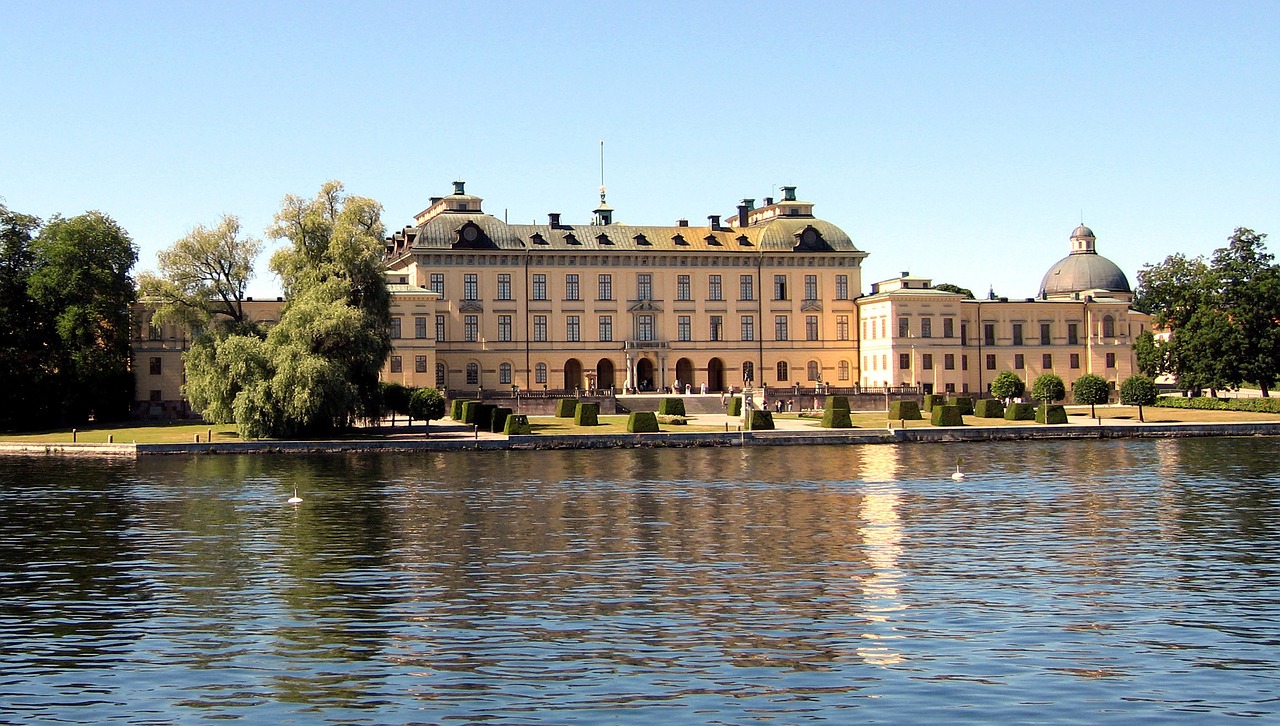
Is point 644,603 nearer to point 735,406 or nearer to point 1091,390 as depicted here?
point 735,406

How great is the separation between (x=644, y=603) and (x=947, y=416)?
169ft

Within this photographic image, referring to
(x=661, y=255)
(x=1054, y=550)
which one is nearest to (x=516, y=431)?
(x=661, y=255)

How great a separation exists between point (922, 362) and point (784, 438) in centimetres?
2932

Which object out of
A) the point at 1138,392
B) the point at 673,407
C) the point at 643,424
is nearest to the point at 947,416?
the point at 1138,392

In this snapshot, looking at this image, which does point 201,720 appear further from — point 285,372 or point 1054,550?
point 285,372

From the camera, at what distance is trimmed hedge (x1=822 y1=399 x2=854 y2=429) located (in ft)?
233

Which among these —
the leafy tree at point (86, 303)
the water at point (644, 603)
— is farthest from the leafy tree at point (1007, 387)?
the leafy tree at point (86, 303)

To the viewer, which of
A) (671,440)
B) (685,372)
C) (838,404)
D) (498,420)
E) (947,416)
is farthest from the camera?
(685,372)

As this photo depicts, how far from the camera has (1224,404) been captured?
262 feet

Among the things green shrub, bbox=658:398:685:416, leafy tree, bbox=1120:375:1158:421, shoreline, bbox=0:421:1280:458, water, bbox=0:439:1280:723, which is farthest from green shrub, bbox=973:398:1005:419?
water, bbox=0:439:1280:723

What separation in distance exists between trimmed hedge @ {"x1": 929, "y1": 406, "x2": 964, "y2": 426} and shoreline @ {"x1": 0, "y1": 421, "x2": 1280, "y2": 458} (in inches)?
61.3

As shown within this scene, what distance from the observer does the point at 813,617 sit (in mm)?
21625

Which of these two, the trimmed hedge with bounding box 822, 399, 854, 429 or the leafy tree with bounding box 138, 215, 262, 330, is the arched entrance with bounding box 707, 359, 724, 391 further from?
the leafy tree with bounding box 138, 215, 262, 330

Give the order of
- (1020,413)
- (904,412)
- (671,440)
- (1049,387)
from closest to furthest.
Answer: (671,440) < (904,412) < (1020,413) < (1049,387)
